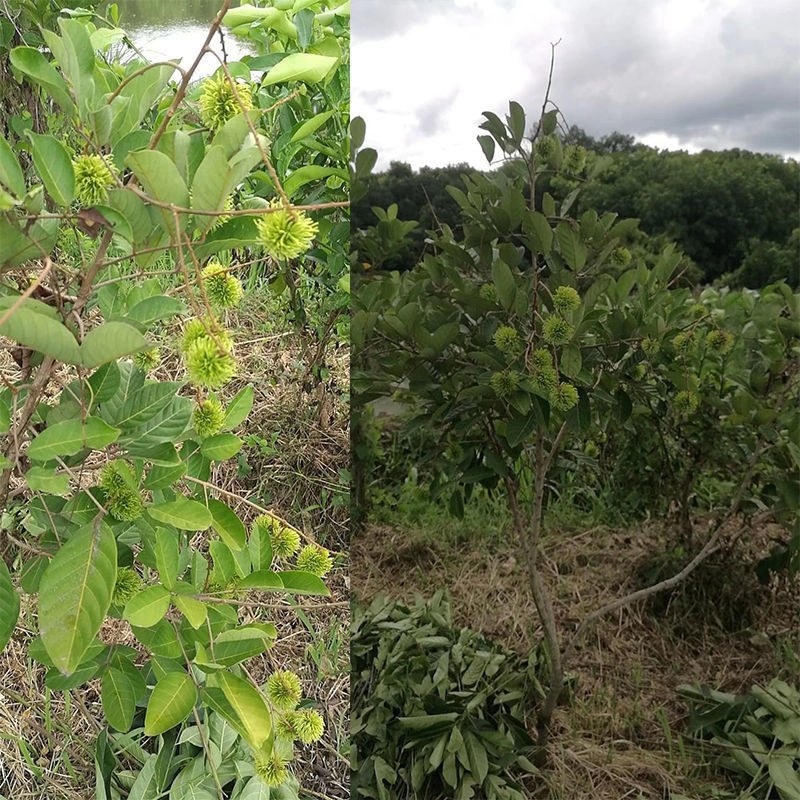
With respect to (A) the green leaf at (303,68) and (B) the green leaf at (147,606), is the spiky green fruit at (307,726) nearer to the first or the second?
(B) the green leaf at (147,606)

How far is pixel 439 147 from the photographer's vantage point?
77cm

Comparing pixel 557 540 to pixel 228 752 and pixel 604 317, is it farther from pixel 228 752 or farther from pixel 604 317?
pixel 228 752

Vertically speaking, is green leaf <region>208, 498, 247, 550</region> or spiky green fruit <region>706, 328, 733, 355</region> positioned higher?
spiky green fruit <region>706, 328, 733, 355</region>

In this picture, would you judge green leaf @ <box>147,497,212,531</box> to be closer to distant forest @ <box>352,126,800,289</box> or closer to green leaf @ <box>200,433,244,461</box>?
green leaf @ <box>200,433,244,461</box>

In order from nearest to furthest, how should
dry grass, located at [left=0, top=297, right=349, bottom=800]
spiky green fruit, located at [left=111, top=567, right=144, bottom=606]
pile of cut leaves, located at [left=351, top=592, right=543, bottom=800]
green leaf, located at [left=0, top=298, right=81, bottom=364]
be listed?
green leaf, located at [left=0, top=298, right=81, bottom=364] → spiky green fruit, located at [left=111, top=567, right=144, bottom=606] → pile of cut leaves, located at [left=351, top=592, right=543, bottom=800] → dry grass, located at [left=0, top=297, right=349, bottom=800]

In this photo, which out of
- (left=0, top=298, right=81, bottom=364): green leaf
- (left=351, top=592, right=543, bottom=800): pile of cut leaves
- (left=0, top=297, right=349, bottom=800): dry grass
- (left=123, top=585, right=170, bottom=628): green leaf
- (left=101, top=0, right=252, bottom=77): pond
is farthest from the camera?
(left=101, top=0, right=252, bottom=77): pond

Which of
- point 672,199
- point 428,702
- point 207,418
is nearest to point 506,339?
point 672,199

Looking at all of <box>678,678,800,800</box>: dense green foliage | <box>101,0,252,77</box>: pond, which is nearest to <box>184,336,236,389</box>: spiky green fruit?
<box>678,678,800,800</box>: dense green foliage

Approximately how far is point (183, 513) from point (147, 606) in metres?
0.09

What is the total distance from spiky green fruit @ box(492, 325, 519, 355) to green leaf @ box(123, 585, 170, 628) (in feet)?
1.35

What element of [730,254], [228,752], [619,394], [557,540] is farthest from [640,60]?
[228,752]

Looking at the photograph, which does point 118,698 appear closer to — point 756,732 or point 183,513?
point 183,513

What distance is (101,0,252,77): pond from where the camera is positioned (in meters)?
1.42

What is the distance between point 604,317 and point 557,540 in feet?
0.85
